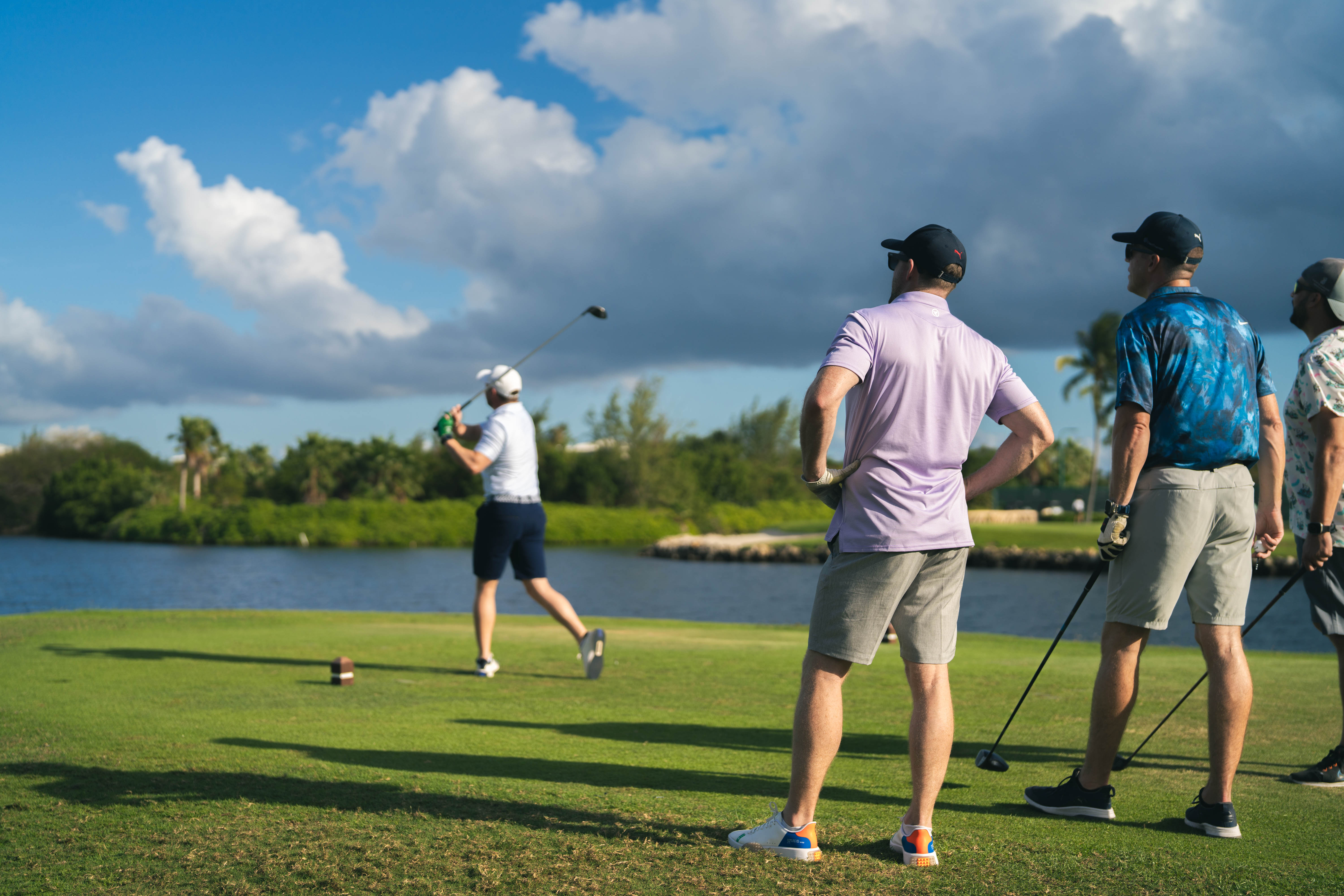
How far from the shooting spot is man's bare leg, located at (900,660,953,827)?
128 inches

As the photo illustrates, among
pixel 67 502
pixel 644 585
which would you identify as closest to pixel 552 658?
pixel 644 585

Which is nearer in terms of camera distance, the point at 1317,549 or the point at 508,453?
the point at 1317,549

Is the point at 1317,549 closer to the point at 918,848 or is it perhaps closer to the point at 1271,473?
the point at 1271,473

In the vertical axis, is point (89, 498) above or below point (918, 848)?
above

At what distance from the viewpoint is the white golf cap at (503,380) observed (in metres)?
7.62

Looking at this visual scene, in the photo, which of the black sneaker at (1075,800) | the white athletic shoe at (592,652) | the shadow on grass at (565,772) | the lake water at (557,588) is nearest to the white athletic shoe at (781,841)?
the shadow on grass at (565,772)

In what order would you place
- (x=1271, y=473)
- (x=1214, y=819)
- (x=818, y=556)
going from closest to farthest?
(x=1214, y=819)
(x=1271, y=473)
(x=818, y=556)

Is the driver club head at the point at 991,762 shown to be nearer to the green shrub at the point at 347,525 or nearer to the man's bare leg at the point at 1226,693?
the man's bare leg at the point at 1226,693

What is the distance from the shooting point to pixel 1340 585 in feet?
14.8

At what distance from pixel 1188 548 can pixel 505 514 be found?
4912mm

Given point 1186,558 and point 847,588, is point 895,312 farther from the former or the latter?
point 1186,558

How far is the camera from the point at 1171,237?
3955 millimetres

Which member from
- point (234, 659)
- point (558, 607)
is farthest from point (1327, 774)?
point (234, 659)

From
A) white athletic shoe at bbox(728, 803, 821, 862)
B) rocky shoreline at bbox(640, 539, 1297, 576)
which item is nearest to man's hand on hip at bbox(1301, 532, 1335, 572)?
white athletic shoe at bbox(728, 803, 821, 862)
